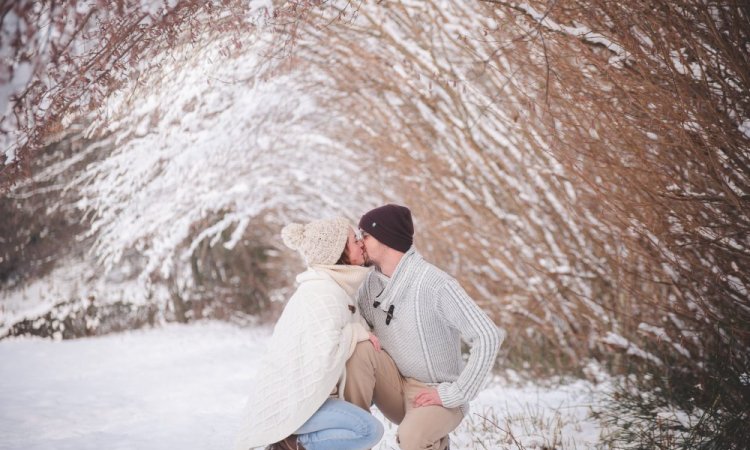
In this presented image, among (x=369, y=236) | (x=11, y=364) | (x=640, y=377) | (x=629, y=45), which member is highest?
(x=629, y=45)

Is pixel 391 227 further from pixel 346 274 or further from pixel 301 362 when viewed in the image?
pixel 301 362

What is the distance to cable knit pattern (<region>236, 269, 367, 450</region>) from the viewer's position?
251 cm

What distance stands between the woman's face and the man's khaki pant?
14.9 inches

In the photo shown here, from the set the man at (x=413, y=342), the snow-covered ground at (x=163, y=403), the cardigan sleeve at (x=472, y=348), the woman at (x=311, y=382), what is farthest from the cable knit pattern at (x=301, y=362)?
the snow-covered ground at (x=163, y=403)

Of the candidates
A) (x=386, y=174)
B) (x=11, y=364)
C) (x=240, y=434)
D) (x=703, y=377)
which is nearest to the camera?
(x=240, y=434)

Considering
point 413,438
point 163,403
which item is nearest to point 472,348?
point 413,438

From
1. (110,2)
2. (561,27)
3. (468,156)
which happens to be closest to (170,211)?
(468,156)

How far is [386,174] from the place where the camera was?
311 inches

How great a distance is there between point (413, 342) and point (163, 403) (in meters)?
4.04

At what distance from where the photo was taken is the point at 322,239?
2777 millimetres

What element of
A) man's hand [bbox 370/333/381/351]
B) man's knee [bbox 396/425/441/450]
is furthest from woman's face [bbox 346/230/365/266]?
man's knee [bbox 396/425/441/450]

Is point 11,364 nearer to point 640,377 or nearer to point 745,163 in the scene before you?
point 640,377

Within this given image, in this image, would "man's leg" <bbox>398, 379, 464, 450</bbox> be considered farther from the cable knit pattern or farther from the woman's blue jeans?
the cable knit pattern

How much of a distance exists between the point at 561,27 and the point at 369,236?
157 cm
